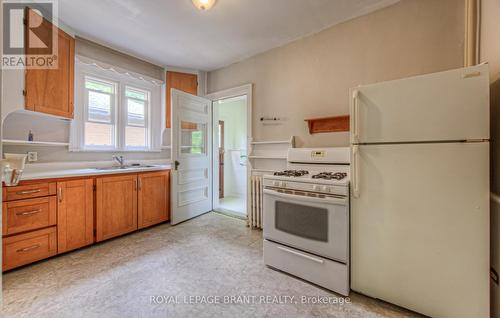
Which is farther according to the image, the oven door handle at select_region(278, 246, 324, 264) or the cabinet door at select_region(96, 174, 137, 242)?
the cabinet door at select_region(96, 174, 137, 242)

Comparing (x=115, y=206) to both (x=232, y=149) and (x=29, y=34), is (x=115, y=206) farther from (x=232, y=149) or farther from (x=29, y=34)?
(x=232, y=149)

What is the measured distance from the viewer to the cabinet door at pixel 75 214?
230 centimetres

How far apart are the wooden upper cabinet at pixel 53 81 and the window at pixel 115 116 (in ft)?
1.57

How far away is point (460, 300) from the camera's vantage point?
4.73 ft

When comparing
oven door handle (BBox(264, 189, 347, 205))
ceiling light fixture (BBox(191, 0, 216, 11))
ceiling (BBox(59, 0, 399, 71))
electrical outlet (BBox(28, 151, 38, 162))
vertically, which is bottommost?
oven door handle (BBox(264, 189, 347, 205))

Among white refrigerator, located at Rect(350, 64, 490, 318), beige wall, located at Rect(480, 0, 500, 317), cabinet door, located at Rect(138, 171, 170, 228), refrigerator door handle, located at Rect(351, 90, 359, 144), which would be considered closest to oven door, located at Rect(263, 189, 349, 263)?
white refrigerator, located at Rect(350, 64, 490, 318)

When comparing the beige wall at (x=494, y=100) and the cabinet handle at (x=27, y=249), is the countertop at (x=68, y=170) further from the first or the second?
the beige wall at (x=494, y=100)

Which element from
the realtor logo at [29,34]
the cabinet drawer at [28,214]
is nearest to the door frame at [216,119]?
the realtor logo at [29,34]

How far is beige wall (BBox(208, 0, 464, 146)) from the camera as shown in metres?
2.03

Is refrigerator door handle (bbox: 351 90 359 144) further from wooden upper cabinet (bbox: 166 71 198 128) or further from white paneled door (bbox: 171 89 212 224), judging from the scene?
wooden upper cabinet (bbox: 166 71 198 128)

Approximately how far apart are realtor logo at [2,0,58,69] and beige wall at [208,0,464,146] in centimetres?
225

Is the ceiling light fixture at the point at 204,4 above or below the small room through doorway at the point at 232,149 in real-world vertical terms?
above

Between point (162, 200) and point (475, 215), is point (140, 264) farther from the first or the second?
point (475, 215)

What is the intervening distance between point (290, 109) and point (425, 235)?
6.45 ft
